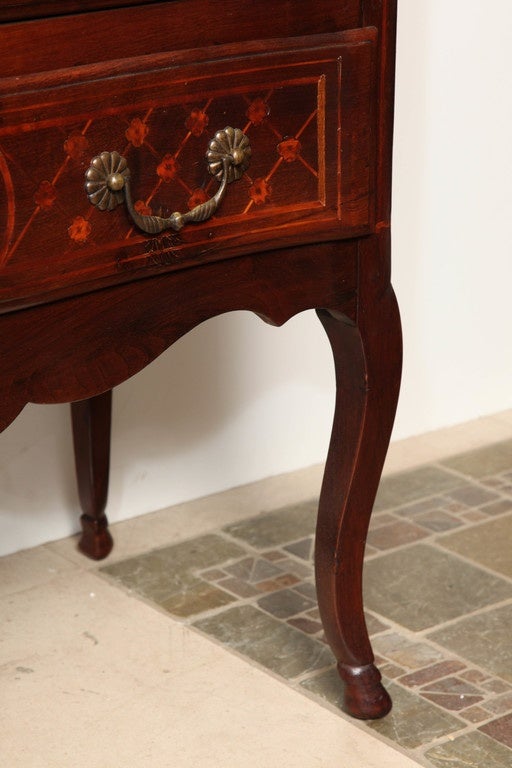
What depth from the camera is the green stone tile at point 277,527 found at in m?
2.13

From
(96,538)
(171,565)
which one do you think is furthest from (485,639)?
(96,538)

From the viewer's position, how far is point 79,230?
122 centimetres

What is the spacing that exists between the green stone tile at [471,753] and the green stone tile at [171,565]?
1.80 feet

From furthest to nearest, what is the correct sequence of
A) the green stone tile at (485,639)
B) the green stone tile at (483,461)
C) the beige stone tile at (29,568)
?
1. the green stone tile at (483,461)
2. the beige stone tile at (29,568)
3. the green stone tile at (485,639)

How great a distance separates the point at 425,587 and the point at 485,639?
175 mm

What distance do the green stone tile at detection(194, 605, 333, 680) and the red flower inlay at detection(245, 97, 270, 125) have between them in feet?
2.56

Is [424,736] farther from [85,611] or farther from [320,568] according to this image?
[85,611]

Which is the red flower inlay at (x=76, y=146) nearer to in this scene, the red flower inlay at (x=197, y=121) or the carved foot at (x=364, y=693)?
the red flower inlay at (x=197, y=121)

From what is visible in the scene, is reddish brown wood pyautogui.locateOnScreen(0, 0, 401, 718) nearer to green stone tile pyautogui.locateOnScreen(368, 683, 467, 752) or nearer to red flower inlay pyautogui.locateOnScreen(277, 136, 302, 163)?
red flower inlay pyautogui.locateOnScreen(277, 136, 302, 163)

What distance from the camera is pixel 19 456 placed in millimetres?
2098

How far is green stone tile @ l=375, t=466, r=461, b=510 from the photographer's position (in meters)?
2.28

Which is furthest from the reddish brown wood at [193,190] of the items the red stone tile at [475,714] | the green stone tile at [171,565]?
the green stone tile at [171,565]

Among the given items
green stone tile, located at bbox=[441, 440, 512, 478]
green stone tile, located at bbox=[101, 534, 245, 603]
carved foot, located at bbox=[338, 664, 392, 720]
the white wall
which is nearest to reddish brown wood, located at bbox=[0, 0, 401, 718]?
carved foot, located at bbox=[338, 664, 392, 720]

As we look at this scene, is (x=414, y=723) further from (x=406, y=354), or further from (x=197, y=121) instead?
(x=406, y=354)
